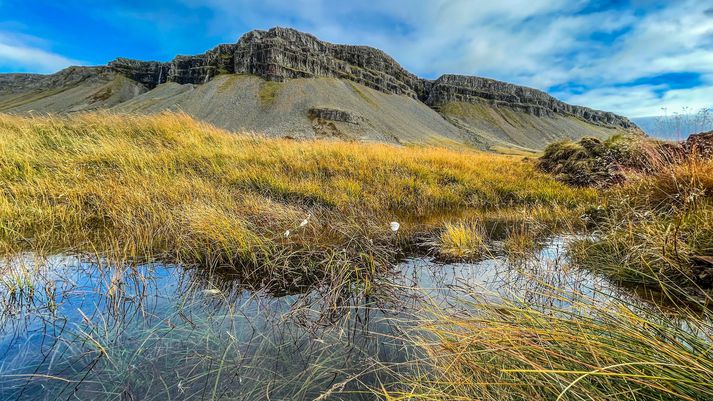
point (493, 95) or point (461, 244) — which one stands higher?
point (493, 95)

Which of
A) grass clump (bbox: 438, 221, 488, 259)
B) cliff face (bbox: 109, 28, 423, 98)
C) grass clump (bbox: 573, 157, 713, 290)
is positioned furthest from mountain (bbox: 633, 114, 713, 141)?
cliff face (bbox: 109, 28, 423, 98)

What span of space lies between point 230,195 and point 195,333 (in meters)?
3.84

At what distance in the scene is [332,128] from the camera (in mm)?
63188

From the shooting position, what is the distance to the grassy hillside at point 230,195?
419 centimetres

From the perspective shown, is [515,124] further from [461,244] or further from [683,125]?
[461,244]

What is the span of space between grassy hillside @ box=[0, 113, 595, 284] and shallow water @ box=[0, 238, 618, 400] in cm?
62

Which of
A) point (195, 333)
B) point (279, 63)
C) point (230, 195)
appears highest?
point (279, 63)

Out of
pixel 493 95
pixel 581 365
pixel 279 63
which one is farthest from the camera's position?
pixel 493 95

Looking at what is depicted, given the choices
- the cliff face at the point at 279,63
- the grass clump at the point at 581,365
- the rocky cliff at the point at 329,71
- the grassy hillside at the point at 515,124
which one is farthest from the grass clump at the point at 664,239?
the grassy hillside at the point at 515,124

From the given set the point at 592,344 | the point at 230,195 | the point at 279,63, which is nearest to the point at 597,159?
the point at 230,195

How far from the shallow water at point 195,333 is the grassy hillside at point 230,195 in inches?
24.4

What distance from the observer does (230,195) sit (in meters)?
6.04

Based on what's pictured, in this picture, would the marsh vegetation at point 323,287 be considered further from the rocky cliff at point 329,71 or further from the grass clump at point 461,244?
the rocky cliff at point 329,71

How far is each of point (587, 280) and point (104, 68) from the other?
175 meters
